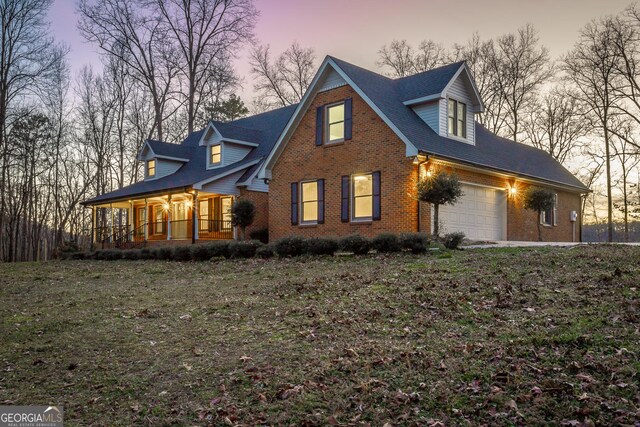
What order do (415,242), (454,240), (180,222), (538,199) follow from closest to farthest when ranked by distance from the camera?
(415,242) < (454,240) < (538,199) < (180,222)

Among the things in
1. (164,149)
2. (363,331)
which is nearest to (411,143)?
(363,331)

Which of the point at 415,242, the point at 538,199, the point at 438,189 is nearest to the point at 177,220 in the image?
the point at 438,189

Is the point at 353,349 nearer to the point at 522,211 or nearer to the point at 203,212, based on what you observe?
the point at 522,211

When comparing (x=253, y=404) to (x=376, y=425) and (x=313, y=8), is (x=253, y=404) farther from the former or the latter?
(x=313, y=8)

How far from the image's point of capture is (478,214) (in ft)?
59.2

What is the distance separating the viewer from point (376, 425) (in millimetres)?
3943

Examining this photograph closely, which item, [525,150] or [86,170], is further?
[86,170]

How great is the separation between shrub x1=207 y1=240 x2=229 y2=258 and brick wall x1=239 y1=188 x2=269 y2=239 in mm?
5865

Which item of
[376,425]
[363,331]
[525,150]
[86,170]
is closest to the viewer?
[376,425]

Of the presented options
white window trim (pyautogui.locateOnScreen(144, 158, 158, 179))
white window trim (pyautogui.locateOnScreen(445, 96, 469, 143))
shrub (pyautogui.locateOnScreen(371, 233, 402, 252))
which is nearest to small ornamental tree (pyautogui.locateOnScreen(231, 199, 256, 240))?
white window trim (pyautogui.locateOnScreen(445, 96, 469, 143))

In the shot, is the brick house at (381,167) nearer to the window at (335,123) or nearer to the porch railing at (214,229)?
the window at (335,123)

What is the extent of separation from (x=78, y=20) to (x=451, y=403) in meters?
33.7

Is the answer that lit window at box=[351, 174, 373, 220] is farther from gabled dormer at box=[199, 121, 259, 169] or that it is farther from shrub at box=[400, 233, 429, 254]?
gabled dormer at box=[199, 121, 259, 169]

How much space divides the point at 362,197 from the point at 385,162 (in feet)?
5.10
